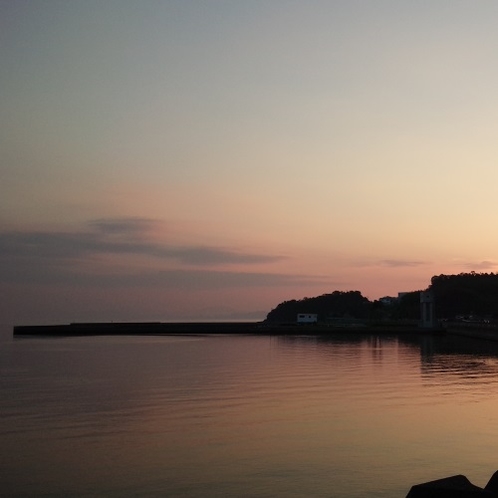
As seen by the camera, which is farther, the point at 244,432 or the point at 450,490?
the point at 244,432

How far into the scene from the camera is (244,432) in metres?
26.2

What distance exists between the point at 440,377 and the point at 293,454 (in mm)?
27082

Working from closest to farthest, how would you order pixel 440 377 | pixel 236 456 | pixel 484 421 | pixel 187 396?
pixel 236 456 < pixel 484 421 < pixel 187 396 < pixel 440 377

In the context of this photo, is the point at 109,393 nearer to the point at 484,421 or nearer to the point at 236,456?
the point at 236,456

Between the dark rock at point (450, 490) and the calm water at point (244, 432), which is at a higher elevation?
the dark rock at point (450, 490)

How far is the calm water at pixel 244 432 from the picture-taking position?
1945 centimetres

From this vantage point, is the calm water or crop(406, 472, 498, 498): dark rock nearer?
crop(406, 472, 498, 498): dark rock

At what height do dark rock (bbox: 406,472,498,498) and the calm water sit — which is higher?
dark rock (bbox: 406,472,498,498)

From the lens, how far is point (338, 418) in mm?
29422

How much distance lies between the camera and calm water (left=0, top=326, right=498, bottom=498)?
63.8 feet

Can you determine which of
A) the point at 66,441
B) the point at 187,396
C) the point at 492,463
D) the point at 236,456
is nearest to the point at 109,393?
the point at 187,396

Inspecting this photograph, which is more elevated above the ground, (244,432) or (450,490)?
(450,490)

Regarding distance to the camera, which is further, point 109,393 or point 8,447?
point 109,393

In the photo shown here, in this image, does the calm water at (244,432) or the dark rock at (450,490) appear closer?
the dark rock at (450,490)
